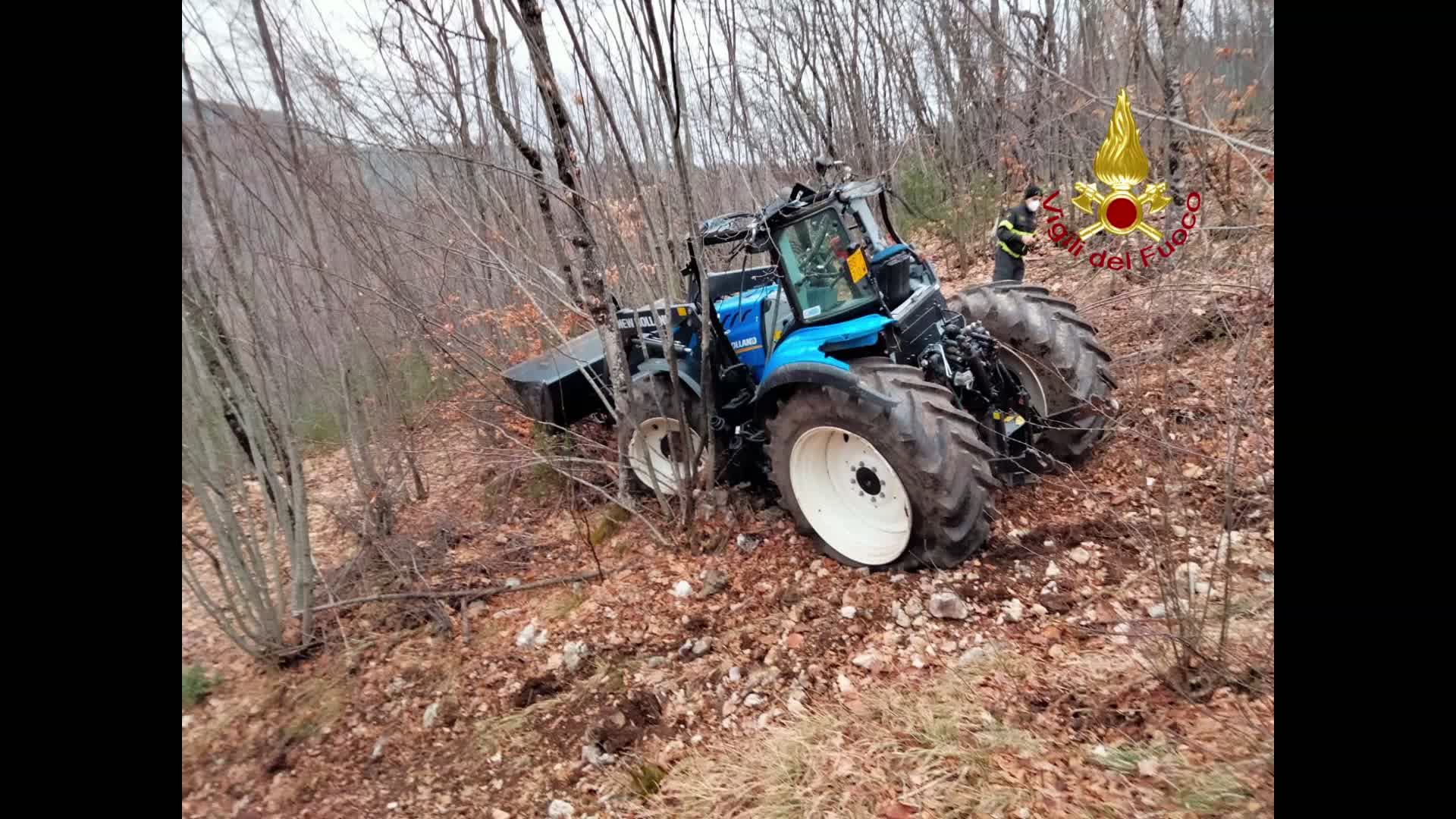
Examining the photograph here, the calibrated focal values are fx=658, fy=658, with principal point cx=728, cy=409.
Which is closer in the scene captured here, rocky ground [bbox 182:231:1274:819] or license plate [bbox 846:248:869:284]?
rocky ground [bbox 182:231:1274:819]

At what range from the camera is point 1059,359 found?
3.60 meters

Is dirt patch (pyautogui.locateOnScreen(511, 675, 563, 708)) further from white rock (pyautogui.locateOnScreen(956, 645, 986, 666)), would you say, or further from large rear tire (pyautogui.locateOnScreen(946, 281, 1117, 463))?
large rear tire (pyautogui.locateOnScreen(946, 281, 1117, 463))

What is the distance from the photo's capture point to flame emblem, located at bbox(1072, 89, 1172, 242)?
2.34m

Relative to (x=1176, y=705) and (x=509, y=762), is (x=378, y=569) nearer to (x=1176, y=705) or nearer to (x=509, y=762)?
(x=509, y=762)

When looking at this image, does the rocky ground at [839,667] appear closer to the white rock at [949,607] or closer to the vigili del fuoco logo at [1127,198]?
the white rock at [949,607]

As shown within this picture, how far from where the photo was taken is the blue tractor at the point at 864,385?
2949 mm

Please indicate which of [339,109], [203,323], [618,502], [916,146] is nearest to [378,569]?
[618,502]

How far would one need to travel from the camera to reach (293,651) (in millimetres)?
2326

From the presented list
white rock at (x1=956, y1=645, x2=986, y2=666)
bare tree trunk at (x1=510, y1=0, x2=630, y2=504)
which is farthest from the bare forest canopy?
white rock at (x1=956, y1=645, x2=986, y2=666)

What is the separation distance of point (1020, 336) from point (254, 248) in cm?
357

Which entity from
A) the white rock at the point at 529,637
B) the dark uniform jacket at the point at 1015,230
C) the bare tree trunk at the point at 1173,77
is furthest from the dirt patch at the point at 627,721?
the dark uniform jacket at the point at 1015,230

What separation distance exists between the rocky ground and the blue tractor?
24 cm

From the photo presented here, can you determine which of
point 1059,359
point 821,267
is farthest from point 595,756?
point 1059,359

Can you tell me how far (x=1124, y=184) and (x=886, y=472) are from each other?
152 centimetres
